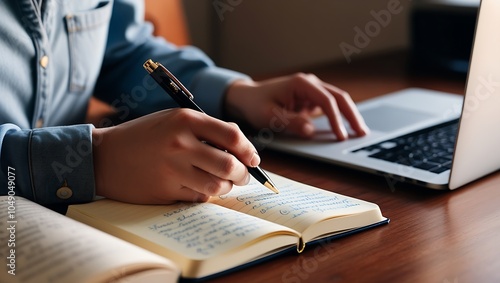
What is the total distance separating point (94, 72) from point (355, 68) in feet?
2.25

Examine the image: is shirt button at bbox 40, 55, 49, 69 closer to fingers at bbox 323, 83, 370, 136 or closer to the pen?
the pen

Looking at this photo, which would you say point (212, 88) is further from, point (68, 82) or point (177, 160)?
point (177, 160)

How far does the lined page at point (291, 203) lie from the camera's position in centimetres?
62

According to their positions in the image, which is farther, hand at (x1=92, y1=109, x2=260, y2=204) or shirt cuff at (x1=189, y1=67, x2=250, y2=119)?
shirt cuff at (x1=189, y1=67, x2=250, y2=119)

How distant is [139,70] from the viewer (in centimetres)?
114

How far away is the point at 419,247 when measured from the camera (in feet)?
2.03

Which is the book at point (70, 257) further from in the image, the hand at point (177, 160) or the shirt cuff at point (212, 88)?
the shirt cuff at point (212, 88)

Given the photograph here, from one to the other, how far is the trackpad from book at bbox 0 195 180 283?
0.55m

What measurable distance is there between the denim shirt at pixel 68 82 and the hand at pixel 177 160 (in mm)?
38

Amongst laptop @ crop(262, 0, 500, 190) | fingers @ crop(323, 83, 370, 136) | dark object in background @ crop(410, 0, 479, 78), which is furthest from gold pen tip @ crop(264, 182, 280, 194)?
dark object in background @ crop(410, 0, 479, 78)

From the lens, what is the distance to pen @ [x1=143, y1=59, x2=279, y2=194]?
68 cm

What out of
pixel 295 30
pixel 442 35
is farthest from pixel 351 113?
pixel 295 30

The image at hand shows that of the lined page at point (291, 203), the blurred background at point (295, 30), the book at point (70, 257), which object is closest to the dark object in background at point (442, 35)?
the blurred background at point (295, 30)

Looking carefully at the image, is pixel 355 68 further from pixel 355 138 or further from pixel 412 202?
pixel 412 202
